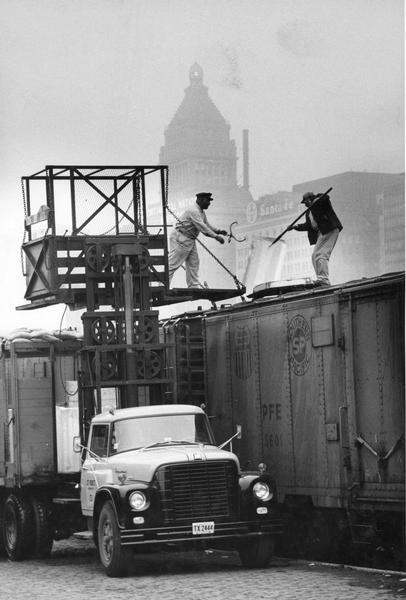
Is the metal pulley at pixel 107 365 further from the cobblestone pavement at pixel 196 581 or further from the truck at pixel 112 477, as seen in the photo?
the cobblestone pavement at pixel 196 581

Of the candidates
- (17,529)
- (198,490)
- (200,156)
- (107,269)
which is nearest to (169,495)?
(198,490)

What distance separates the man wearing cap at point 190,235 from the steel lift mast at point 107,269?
1.77ft

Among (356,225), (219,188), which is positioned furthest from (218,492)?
(356,225)

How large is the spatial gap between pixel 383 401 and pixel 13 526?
6895 millimetres

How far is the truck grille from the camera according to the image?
51.8ft

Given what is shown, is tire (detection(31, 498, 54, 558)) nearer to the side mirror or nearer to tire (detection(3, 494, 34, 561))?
tire (detection(3, 494, 34, 561))

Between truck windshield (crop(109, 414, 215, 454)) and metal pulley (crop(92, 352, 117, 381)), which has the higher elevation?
metal pulley (crop(92, 352, 117, 381))

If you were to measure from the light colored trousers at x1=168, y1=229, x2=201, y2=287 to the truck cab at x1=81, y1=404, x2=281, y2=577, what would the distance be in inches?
245

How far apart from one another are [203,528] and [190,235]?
8.28m

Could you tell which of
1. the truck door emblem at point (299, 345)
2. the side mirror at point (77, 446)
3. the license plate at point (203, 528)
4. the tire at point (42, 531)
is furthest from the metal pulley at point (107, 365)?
the license plate at point (203, 528)

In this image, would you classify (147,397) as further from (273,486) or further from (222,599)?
(222,599)

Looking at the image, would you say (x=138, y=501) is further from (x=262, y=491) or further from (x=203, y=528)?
(x=262, y=491)

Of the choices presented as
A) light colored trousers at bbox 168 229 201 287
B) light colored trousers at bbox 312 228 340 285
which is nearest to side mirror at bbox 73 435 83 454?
light colored trousers at bbox 312 228 340 285

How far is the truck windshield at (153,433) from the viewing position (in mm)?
16891
